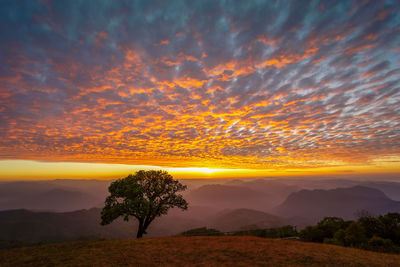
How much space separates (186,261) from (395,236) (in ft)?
129

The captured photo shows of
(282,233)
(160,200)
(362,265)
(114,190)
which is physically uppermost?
(114,190)

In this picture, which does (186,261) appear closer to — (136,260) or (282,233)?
(136,260)

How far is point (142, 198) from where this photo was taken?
3033 cm

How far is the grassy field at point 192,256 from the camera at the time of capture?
48.1ft

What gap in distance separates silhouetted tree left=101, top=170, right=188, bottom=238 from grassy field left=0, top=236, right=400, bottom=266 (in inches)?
328

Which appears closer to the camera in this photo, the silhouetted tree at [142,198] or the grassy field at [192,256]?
the grassy field at [192,256]

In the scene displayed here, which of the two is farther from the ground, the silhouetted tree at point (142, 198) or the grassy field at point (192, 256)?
the silhouetted tree at point (142, 198)

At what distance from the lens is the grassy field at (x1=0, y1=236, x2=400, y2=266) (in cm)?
1465

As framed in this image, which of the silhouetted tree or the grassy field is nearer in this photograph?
the grassy field

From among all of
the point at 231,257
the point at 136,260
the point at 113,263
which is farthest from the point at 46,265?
the point at 231,257

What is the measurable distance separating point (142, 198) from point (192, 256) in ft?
54.4

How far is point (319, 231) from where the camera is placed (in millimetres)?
32875

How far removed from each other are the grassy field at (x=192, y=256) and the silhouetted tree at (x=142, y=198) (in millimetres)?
8321

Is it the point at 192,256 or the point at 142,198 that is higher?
the point at 142,198
